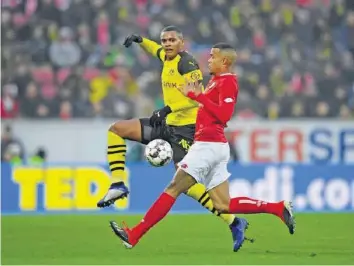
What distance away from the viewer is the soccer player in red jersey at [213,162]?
10664 millimetres

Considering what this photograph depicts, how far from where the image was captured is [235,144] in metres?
21.9

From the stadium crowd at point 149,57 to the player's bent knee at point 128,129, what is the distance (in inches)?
388

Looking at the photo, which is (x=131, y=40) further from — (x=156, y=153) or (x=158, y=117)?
(x=156, y=153)

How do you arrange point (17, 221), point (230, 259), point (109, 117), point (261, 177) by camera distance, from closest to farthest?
point (230, 259) → point (17, 221) → point (261, 177) → point (109, 117)

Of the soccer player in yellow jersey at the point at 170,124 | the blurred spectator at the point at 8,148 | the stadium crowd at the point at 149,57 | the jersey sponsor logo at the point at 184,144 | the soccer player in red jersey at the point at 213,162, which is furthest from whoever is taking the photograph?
the stadium crowd at the point at 149,57

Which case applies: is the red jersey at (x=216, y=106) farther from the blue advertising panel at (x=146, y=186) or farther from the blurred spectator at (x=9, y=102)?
the blurred spectator at (x=9, y=102)

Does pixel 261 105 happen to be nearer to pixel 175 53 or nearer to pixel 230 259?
pixel 175 53

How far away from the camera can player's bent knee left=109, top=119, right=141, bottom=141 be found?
38.6ft

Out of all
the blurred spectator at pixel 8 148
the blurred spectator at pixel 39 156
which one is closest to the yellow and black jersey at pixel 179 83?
the blurred spectator at pixel 39 156

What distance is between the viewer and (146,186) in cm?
1933

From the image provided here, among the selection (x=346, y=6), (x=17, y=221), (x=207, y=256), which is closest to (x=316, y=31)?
(x=346, y=6)

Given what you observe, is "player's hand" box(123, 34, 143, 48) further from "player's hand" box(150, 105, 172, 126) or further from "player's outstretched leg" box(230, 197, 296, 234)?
"player's outstretched leg" box(230, 197, 296, 234)

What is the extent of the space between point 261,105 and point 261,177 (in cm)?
327

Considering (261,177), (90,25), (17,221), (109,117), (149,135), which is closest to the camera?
(149,135)
